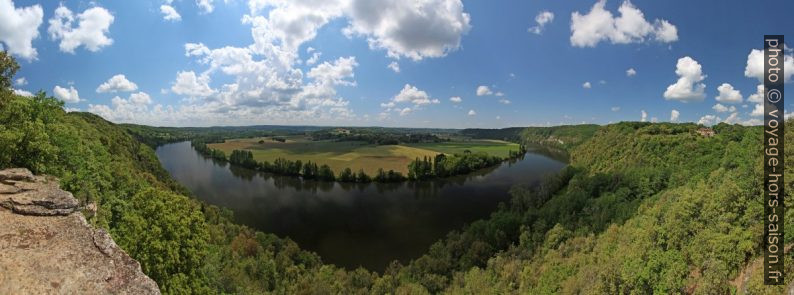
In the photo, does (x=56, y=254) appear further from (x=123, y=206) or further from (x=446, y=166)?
(x=446, y=166)

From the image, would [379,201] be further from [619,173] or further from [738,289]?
[738,289]

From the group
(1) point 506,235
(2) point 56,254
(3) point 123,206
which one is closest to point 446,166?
(1) point 506,235

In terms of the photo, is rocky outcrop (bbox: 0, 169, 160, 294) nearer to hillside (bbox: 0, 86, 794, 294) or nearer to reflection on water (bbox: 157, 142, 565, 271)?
hillside (bbox: 0, 86, 794, 294)

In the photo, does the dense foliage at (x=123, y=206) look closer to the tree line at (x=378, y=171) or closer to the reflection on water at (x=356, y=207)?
the reflection on water at (x=356, y=207)

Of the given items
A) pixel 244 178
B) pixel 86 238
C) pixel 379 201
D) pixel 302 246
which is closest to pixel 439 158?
pixel 379 201

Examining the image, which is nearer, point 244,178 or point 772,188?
point 772,188

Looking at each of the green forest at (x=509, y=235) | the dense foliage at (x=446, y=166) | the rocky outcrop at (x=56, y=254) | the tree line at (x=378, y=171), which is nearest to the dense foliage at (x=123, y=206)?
the green forest at (x=509, y=235)

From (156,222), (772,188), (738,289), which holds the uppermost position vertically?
(772,188)
